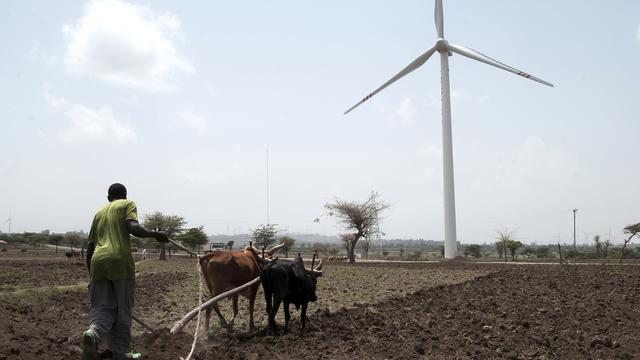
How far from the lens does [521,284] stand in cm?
1828

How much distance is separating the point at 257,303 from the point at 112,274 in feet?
26.5

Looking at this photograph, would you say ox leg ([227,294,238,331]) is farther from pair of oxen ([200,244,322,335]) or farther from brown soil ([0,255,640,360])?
brown soil ([0,255,640,360])

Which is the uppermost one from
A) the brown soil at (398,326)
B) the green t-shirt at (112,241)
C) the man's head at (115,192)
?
the man's head at (115,192)

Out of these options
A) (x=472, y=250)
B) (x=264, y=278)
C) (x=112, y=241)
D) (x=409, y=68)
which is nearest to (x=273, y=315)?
(x=264, y=278)

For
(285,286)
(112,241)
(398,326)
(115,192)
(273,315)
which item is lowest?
(398,326)

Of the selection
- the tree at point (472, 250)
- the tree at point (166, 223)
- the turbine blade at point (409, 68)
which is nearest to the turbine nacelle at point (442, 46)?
the turbine blade at point (409, 68)

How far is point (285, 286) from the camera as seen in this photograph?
9.53 meters

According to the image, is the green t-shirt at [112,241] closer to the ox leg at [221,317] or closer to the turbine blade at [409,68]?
the ox leg at [221,317]

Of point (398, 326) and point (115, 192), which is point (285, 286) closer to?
point (398, 326)

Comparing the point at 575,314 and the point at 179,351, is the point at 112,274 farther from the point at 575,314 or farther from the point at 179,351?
the point at 575,314

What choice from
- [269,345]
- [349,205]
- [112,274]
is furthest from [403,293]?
[349,205]

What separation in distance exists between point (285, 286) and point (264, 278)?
386 mm

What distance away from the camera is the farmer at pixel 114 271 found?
659 cm

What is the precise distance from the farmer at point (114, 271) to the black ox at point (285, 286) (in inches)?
115
